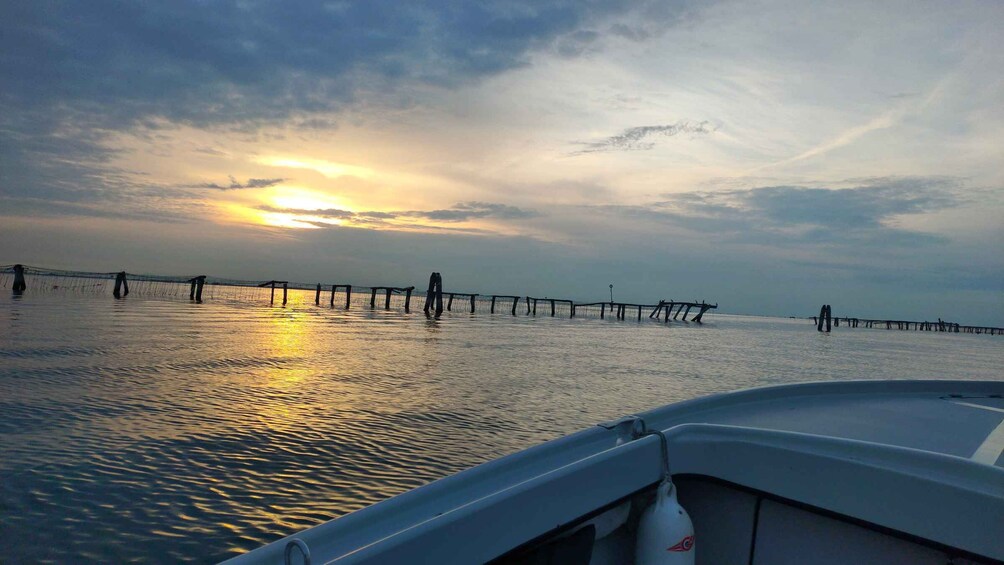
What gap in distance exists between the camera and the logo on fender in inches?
82.9

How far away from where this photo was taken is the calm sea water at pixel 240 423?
13.9 feet

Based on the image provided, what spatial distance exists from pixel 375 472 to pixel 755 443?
3961mm

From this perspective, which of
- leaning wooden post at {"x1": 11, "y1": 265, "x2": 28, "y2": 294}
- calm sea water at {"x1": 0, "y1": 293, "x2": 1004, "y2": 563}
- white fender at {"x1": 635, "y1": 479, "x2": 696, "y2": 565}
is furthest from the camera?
leaning wooden post at {"x1": 11, "y1": 265, "x2": 28, "y2": 294}

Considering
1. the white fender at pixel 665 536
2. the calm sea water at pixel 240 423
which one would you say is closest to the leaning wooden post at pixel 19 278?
the calm sea water at pixel 240 423

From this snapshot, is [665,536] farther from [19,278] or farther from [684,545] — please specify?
[19,278]

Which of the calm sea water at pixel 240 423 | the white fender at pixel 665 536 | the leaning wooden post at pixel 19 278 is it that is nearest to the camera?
the white fender at pixel 665 536

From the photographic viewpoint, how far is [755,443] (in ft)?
7.60

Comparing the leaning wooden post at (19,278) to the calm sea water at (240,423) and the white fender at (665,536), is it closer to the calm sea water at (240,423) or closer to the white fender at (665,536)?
the calm sea water at (240,423)

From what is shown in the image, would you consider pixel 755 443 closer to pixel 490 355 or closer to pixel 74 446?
pixel 74 446

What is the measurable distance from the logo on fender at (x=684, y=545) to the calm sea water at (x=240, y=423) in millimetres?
2985

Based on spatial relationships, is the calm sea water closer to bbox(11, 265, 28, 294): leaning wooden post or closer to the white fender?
the white fender

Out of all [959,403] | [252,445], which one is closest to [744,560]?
[959,403]

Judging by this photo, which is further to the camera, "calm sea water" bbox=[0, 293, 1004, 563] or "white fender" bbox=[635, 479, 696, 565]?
"calm sea water" bbox=[0, 293, 1004, 563]

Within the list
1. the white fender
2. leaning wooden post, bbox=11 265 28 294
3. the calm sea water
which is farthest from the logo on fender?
leaning wooden post, bbox=11 265 28 294
